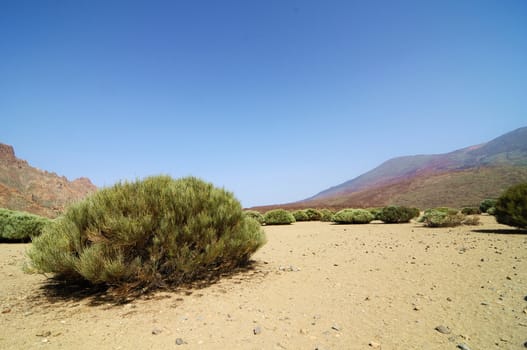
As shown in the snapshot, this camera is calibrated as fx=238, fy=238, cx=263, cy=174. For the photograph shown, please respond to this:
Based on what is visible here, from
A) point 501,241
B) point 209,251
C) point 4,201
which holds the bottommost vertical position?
point 501,241

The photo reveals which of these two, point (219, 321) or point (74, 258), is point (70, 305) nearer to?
point (74, 258)

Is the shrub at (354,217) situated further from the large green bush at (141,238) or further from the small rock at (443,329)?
the small rock at (443,329)

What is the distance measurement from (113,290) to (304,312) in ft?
10.6

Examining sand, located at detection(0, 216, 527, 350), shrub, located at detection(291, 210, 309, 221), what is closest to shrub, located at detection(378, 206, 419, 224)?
shrub, located at detection(291, 210, 309, 221)

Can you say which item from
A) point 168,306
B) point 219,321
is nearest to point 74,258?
point 168,306

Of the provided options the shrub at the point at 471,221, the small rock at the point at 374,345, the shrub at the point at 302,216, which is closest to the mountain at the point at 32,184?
the shrub at the point at 302,216

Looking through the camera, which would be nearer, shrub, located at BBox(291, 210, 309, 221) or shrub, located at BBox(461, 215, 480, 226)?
shrub, located at BBox(461, 215, 480, 226)

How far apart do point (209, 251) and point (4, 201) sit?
2901 centimetres

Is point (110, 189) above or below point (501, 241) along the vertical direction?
above

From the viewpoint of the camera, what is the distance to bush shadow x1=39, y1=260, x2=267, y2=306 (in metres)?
3.93

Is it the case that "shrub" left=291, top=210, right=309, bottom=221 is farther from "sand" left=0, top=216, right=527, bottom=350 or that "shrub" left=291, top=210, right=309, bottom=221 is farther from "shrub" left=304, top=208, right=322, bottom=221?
"sand" left=0, top=216, right=527, bottom=350

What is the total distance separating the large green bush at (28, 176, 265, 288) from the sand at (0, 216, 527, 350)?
16.5 inches

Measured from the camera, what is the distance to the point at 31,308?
3.73m

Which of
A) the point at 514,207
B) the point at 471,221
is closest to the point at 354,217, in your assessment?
the point at 471,221
